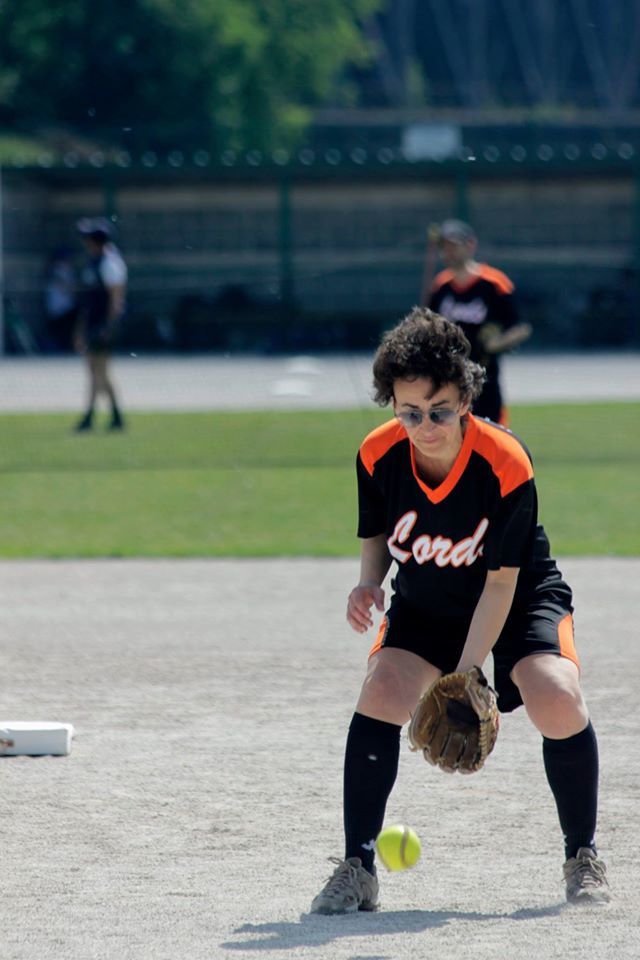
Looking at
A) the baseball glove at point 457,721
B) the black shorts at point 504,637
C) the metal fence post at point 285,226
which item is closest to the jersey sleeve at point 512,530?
the black shorts at point 504,637

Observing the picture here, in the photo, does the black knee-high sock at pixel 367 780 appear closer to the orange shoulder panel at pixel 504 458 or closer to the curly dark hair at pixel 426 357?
the orange shoulder panel at pixel 504 458

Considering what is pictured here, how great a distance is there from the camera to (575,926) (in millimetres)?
3846

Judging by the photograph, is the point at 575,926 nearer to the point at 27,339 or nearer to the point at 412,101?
the point at 27,339

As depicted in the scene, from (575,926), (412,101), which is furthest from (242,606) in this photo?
(412,101)

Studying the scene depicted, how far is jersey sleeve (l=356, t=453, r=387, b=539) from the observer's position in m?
4.33

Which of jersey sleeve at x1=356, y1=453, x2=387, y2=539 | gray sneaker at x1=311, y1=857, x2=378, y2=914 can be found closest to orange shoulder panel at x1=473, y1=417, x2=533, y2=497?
jersey sleeve at x1=356, y1=453, x2=387, y2=539

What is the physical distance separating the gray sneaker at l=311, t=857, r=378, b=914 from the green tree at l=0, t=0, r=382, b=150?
44432mm

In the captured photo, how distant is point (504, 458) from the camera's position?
13.5ft

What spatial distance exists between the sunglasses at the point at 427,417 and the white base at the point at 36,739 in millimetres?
2117

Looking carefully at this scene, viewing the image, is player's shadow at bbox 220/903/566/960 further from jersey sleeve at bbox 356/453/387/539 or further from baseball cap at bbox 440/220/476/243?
baseball cap at bbox 440/220/476/243

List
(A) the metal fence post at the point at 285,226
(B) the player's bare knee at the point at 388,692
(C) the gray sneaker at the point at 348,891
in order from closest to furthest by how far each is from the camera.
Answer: (C) the gray sneaker at the point at 348,891
(B) the player's bare knee at the point at 388,692
(A) the metal fence post at the point at 285,226

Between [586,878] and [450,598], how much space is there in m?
0.79

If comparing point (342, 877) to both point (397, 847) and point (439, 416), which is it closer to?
point (397, 847)

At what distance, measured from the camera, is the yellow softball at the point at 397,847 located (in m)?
4.06
